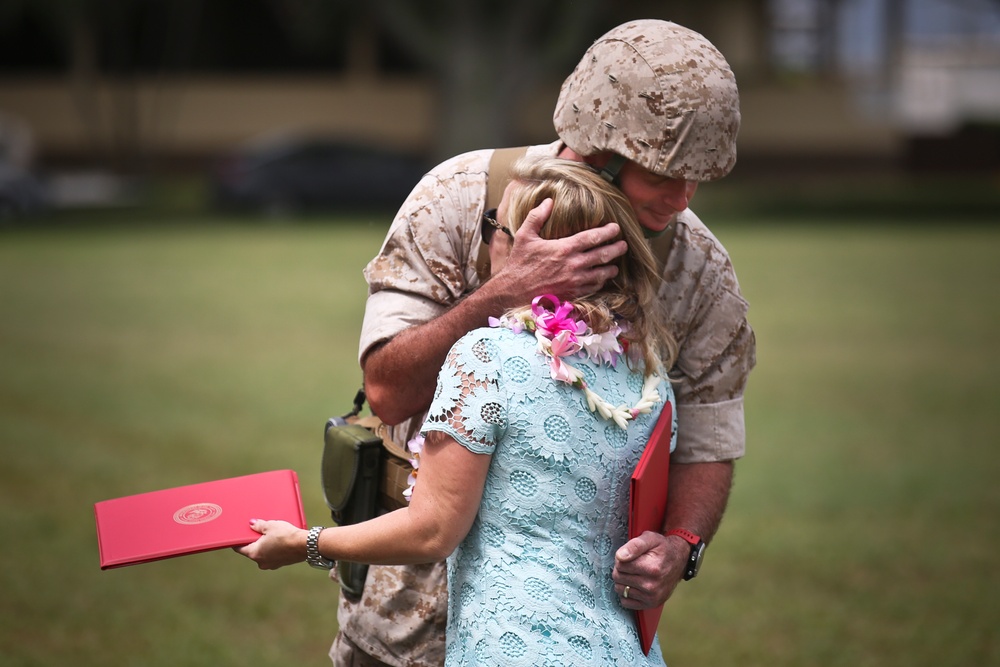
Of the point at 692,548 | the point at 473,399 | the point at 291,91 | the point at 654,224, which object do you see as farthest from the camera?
the point at 291,91

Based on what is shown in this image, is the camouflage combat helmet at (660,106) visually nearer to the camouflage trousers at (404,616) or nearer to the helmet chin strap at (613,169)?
the helmet chin strap at (613,169)

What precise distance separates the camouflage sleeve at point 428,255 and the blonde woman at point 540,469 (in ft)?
1.13

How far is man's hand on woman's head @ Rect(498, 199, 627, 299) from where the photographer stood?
2262mm

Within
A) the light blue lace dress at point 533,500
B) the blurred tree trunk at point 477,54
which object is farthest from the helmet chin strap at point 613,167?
the blurred tree trunk at point 477,54

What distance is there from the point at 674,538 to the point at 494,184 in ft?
2.83

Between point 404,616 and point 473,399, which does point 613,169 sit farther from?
point 404,616

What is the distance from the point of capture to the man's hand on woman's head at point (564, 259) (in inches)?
89.0

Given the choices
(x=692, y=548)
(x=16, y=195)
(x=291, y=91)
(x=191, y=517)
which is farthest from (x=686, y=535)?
(x=291, y=91)

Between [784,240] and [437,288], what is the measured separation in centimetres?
2066

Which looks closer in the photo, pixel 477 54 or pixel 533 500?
pixel 533 500

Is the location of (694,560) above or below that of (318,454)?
above

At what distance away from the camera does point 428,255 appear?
2.64 m

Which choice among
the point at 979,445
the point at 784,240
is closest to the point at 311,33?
the point at 784,240

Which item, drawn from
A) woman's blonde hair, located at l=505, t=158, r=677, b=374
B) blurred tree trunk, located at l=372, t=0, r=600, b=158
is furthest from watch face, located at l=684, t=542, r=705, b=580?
blurred tree trunk, located at l=372, t=0, r=600, b=158
